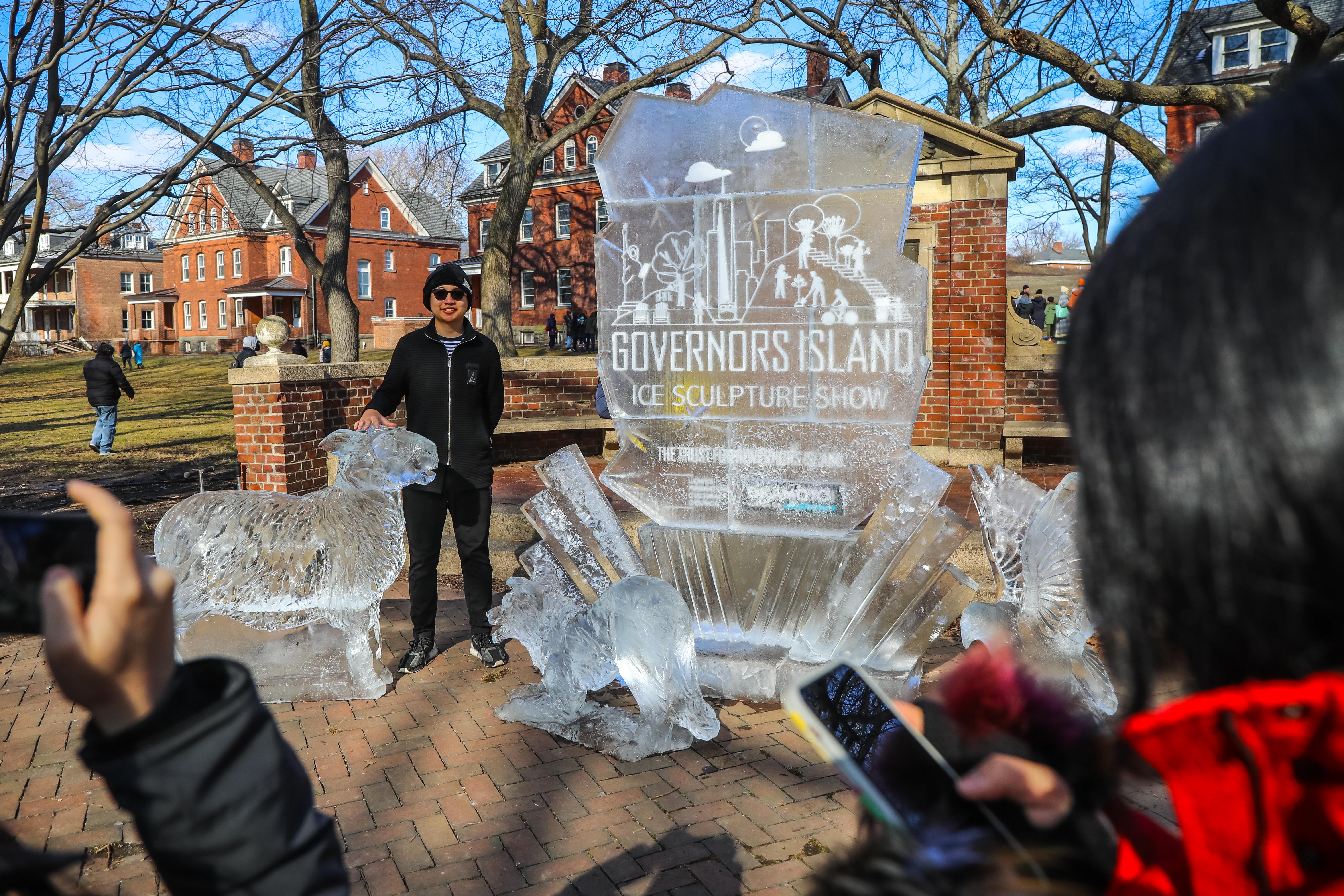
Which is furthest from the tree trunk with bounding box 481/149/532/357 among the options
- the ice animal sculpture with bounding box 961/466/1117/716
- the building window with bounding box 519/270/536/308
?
the building window with bounding box 519/270/536/308

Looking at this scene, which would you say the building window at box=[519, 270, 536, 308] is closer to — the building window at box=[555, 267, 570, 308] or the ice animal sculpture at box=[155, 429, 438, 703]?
the building window at box=[555, 267, 570, 308]

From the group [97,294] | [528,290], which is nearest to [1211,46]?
[528,290]

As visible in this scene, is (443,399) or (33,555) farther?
(443,399)

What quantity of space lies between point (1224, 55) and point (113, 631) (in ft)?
113

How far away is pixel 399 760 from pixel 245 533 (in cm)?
118

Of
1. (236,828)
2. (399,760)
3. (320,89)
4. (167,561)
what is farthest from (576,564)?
(320,89)

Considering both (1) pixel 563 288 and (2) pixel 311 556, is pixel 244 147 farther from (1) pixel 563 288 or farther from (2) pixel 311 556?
(1) pixel 563 288

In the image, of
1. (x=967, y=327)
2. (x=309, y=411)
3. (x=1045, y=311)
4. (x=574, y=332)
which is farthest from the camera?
(x=574, y=332)

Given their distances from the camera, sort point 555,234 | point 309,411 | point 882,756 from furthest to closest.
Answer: point 555,234 < point 309,411 < point 882,756

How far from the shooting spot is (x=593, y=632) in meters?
3.77

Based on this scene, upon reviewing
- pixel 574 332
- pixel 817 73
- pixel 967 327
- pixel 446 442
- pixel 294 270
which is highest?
pixel 817 73

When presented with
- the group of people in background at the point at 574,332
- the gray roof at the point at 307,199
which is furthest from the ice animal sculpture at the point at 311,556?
the group of people in background at the point at 574,332

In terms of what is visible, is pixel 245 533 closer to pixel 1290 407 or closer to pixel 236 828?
pixel 236 828

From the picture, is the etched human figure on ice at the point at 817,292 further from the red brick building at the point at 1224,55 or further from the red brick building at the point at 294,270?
the red brick building at the point at 294,270
